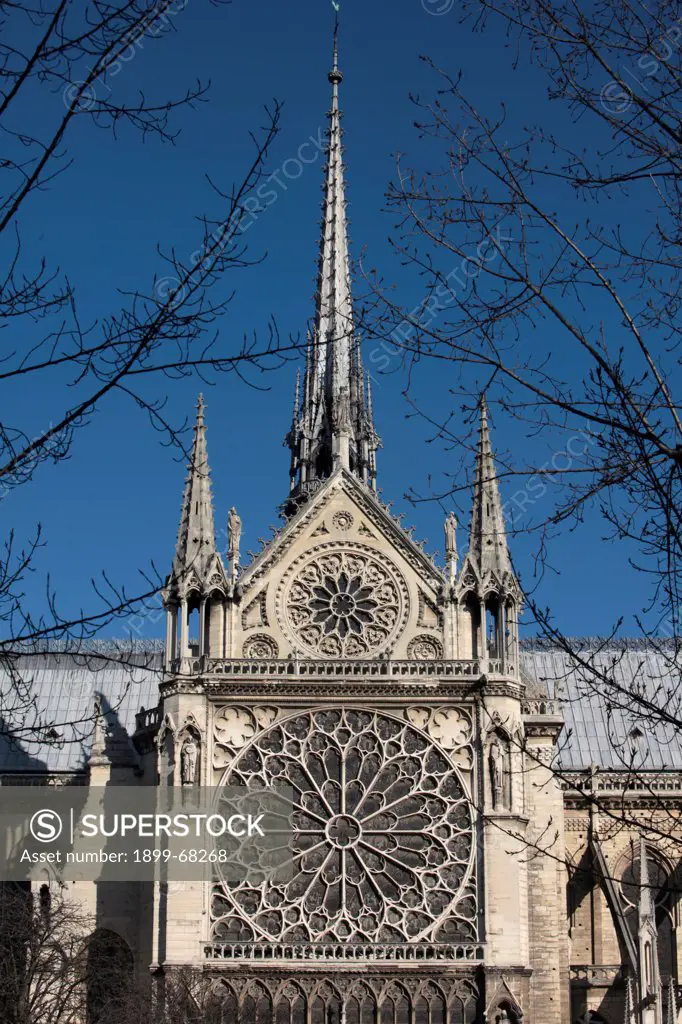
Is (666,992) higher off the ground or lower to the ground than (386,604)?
lower

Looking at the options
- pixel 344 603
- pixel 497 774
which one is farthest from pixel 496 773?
pixel 344 603

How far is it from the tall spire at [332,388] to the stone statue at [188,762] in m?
7.16

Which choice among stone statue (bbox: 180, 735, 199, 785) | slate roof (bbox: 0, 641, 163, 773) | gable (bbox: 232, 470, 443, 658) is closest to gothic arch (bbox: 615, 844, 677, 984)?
gable (bbox: 232, 470, 443, 658)

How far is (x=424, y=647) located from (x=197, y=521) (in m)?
5.44

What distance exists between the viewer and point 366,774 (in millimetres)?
35812

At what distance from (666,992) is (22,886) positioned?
14.2 metres

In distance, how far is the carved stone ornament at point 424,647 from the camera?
37344 millimetres

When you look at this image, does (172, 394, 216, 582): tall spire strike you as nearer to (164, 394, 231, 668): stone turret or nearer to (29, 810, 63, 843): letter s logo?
(164, 394, 231, 668): stone turret

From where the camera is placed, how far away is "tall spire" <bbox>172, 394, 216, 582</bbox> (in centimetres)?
3731

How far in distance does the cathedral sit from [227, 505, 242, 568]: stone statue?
0.05 meters

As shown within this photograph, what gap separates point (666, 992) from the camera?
1518 inches

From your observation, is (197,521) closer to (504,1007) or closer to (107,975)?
(107,975)

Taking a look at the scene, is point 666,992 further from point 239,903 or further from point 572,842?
point 239,903

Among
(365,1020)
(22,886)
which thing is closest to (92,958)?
(22,886)
